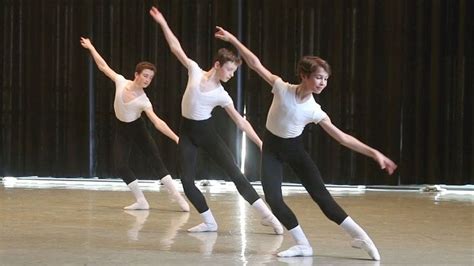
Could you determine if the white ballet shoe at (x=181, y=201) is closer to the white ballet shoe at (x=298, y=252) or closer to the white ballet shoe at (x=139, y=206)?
the white ballet shoe at (x=139, y=206)

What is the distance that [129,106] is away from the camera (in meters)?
6.79

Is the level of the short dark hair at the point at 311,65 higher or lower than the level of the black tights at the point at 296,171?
higher

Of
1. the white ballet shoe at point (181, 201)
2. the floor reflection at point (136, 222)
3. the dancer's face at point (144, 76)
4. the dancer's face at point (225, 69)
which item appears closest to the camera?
the dancer's face at point (225, 69)

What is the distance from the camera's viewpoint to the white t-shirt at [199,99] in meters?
5.64

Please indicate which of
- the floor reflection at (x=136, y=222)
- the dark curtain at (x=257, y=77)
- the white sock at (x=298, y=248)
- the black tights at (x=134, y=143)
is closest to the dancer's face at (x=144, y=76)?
the black tights at (x=134, y=143)

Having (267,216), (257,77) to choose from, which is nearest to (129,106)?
(267,216)

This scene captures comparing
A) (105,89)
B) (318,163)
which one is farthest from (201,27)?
(318,163)

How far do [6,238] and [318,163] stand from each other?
4.67 meters

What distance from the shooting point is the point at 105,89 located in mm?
9734

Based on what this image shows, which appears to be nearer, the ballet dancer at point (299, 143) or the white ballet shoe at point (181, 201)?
the ballet dancer at point (299, 143)

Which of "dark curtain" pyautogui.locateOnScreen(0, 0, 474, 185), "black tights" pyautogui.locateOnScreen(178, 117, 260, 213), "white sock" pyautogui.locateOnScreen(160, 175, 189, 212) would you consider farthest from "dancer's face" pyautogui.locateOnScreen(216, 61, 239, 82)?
"dark curtain" pyautogui.locateOnScreen(0, 0, 474, 185)

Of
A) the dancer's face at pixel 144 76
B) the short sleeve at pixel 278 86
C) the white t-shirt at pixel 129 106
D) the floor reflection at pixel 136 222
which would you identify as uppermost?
the dancer's face at pixel 144 76

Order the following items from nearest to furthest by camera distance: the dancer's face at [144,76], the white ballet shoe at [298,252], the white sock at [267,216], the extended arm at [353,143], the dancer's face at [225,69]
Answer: the extended arm at [353,143] < the white ballet shoe at [298,252] < the dancer's face at [225,69] < the white sock at [267,216] < the dancer's face at [144,76]

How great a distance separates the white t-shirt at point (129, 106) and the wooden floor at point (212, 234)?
81cm
